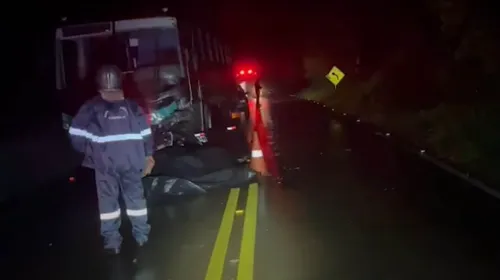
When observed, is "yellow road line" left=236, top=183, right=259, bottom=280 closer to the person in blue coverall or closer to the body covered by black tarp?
the body covered by black tarp

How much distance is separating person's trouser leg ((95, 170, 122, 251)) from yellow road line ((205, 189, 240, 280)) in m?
1.15

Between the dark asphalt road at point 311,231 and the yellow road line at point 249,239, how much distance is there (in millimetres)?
79

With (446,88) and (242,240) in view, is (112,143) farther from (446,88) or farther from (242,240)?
(446,88)

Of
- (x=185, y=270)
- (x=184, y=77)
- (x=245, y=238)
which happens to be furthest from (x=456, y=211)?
(x=184, y=77)

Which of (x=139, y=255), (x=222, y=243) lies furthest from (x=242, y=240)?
(x=139, y=255)

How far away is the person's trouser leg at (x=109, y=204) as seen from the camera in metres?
7.88

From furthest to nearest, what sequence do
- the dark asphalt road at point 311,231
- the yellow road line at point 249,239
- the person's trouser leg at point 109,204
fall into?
the person's trouser leg at point 109,204, the dark asphalt road at point 311,231, the yellow road line at point 249,239

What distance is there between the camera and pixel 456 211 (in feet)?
32.0

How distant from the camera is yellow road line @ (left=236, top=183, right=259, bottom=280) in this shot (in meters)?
6.99

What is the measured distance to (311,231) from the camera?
8.66 meters

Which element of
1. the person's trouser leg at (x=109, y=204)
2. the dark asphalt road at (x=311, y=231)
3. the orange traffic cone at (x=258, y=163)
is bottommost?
the orange traffic cone at (x=258, y=163)

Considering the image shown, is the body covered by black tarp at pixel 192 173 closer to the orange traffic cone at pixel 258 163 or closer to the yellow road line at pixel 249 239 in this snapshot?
the yellow road line at pixel 249 239

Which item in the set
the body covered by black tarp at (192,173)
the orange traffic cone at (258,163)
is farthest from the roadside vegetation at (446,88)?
the body covered by black tarp at (192,173)

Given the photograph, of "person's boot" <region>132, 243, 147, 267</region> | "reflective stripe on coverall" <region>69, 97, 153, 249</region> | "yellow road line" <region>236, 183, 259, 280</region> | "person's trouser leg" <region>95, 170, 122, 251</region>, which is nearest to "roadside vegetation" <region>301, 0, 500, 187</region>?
"yellow road line" <region>236, 183, 259, 280</region>
